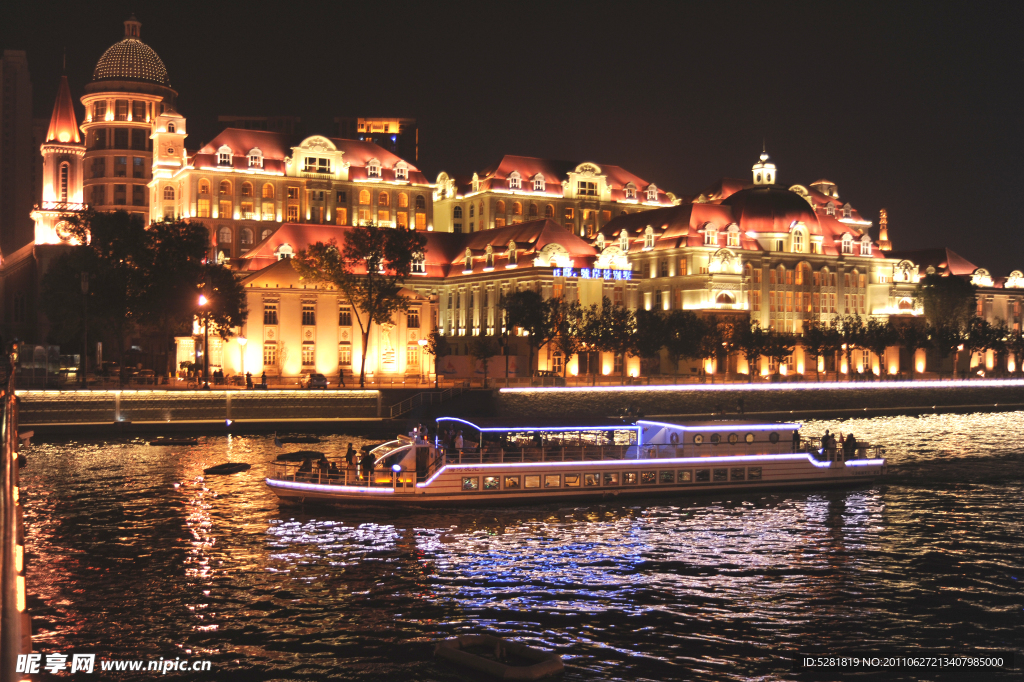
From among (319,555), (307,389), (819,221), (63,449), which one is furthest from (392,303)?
(819,221)

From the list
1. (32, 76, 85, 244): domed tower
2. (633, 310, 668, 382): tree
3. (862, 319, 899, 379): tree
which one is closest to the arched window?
(32, 76, 85, 244): domed tower

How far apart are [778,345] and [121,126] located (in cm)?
9252

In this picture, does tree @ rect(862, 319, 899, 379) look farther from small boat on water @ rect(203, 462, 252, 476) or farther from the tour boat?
small boat on water @ rect(203, 462, 252, 476)

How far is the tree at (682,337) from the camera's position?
371ft

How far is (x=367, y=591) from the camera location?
34.8 m

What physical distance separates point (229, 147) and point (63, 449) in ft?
231

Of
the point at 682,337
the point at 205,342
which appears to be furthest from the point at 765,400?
the point at 205,342

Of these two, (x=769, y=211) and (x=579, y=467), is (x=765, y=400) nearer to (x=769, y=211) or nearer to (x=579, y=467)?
(x=769, y=211)

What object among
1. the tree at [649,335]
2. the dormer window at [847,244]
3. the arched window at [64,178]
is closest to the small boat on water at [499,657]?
the tree at [649,335]

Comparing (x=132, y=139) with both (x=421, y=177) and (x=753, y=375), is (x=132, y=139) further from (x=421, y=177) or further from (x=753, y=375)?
(x=753, y=375)

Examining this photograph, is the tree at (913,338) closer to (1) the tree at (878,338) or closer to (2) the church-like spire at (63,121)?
(1) the tree at (878,338)

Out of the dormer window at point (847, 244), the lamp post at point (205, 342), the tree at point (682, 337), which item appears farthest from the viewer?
the dormer window at point (847, 244)

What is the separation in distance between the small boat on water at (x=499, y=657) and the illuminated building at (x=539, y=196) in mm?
116434

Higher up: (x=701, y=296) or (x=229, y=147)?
(x=229, y=147)
